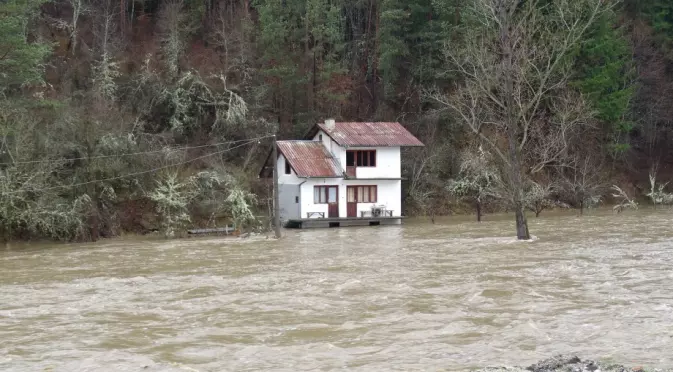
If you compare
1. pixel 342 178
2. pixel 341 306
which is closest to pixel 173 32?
pixel 342 178

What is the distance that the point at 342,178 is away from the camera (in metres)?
42.5

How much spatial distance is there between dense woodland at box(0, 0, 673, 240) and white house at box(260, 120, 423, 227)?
2323 mm

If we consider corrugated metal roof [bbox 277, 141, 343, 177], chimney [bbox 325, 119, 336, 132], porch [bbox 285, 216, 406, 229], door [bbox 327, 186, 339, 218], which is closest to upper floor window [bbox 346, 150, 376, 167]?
corrugated metal roof [bbox 277, 141, 343, 177]

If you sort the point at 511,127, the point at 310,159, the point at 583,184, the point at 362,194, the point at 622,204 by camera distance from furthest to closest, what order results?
the point at 622,204 < the point at 583,184 < the point at 362,194 < the point at 310,159 < the point at 511,127

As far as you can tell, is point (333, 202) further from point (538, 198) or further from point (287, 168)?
point (538, 198)

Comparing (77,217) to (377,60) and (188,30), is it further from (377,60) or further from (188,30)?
(377,60)

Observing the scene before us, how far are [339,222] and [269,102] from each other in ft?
40.4

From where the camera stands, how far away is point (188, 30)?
53969 millimetres

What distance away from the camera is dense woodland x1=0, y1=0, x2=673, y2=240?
3612 cm

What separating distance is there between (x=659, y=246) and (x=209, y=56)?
3506 centimetres

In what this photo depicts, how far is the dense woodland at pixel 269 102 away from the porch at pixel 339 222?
207cm

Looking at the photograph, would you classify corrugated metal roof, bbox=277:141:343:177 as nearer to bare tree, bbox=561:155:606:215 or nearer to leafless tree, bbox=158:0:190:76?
leafless tree, bbox=158:0:190:76

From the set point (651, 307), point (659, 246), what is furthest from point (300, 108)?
point (651, 307)

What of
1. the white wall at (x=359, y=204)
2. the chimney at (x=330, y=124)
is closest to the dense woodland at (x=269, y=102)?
the white wall at (x=359, y=204)
